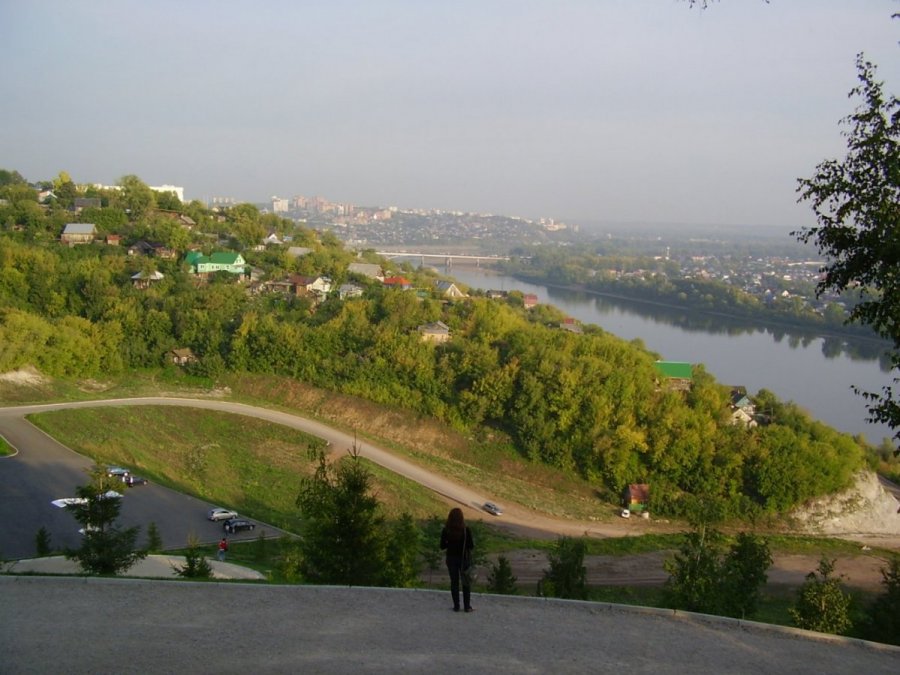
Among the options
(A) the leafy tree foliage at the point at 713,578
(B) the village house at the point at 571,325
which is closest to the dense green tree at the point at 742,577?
(A) the leafy tree foliage at the point at 713,578

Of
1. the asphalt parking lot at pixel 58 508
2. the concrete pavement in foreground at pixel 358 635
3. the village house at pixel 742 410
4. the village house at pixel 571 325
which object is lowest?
the asphalt parking lot at pixel 58 508

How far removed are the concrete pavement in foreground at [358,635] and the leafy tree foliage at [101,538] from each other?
82 cm

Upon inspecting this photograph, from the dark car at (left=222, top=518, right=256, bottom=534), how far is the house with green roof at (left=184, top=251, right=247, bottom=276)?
1523cm

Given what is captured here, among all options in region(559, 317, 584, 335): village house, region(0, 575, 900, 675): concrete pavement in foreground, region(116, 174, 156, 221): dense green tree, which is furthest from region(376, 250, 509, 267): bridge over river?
region(0, 575, 900, 675): concrete pavement in foreground

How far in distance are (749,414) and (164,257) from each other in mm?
19479

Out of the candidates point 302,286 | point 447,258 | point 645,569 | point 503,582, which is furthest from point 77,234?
point 447,258

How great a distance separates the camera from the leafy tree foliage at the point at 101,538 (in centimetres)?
543

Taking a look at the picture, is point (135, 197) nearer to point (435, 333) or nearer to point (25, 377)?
point (25, 377)

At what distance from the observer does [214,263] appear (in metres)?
23.8

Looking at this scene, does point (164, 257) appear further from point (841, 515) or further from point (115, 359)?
point (841, 515)

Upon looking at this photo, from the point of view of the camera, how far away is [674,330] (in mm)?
37344

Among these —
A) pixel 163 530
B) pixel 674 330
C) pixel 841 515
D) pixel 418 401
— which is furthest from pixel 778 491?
pixel 674 330

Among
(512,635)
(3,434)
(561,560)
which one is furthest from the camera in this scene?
(3,434)

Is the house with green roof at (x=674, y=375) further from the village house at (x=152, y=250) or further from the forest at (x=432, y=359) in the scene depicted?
the village house at (x=152, y=250)
